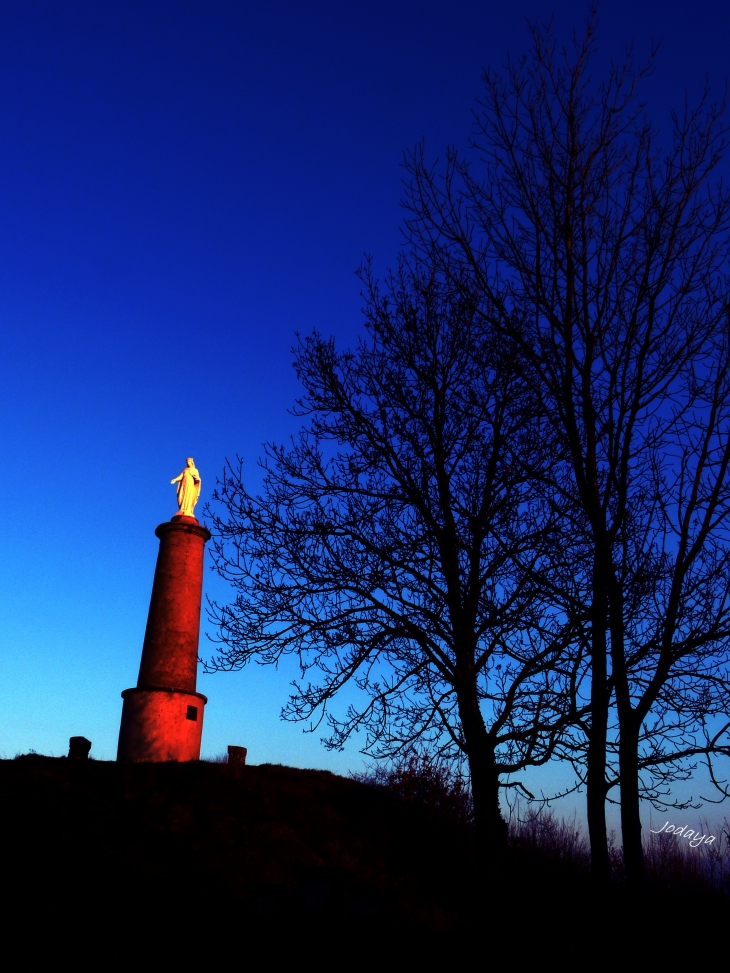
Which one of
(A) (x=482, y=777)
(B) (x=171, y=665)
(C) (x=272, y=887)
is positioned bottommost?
(C) (x=272, y=887)

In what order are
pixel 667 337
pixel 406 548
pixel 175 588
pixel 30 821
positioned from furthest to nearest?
1. pixel 175 588
2. pixel 30 821
3. pixel 406 548
4. pixel 667 337

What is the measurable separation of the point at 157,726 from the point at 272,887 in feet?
38.4

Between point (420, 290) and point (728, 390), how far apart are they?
15.6 ft

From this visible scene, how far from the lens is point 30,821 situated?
11227 mm

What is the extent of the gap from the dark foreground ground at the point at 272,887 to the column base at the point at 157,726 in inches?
71.7

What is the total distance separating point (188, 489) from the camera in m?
21.4

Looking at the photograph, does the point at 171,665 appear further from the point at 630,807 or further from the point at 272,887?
the point at 630,807

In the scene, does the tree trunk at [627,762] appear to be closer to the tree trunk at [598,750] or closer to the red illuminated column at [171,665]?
the tree trunk at [598,750]

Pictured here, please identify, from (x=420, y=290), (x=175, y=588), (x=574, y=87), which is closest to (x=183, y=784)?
(x=175, y=588)

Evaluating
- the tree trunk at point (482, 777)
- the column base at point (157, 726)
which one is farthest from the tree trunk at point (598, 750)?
the column base at point (157, 726)

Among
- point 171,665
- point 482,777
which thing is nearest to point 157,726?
point 171,665

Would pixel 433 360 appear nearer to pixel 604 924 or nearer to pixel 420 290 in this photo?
pixel 420 290

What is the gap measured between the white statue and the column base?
5.13 meters

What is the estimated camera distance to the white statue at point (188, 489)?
21203 mm
